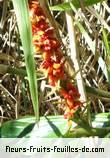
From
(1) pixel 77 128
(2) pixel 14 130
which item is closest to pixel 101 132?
(1) pixel 77 128

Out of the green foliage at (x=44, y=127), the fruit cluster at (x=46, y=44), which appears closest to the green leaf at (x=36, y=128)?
the green foliage at (x=44, y=127)

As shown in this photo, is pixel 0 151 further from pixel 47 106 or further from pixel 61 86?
pixel 47 106

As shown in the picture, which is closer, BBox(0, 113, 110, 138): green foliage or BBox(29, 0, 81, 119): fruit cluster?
BBox(29, 0, 81, 119): fruit cluster

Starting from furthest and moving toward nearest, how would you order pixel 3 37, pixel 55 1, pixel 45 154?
pixel 3 37 < pixel 55 1 < pixel 45 154

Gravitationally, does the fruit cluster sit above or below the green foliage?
above

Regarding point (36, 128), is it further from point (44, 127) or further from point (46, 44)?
point (46, 44)

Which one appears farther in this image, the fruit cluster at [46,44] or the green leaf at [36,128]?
the green leaf at [36,128]

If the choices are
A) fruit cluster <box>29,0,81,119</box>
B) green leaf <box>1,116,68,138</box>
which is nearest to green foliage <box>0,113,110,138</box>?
green leaf <box>1,116,68,138</box>

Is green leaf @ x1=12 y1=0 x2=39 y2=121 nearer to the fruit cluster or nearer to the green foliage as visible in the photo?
the fruit cluster

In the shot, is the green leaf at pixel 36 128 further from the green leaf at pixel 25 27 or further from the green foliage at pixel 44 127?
the green leaf at pixel 25 27

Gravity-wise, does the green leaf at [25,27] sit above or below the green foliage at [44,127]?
above

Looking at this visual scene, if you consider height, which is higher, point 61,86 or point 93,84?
point 61,86
